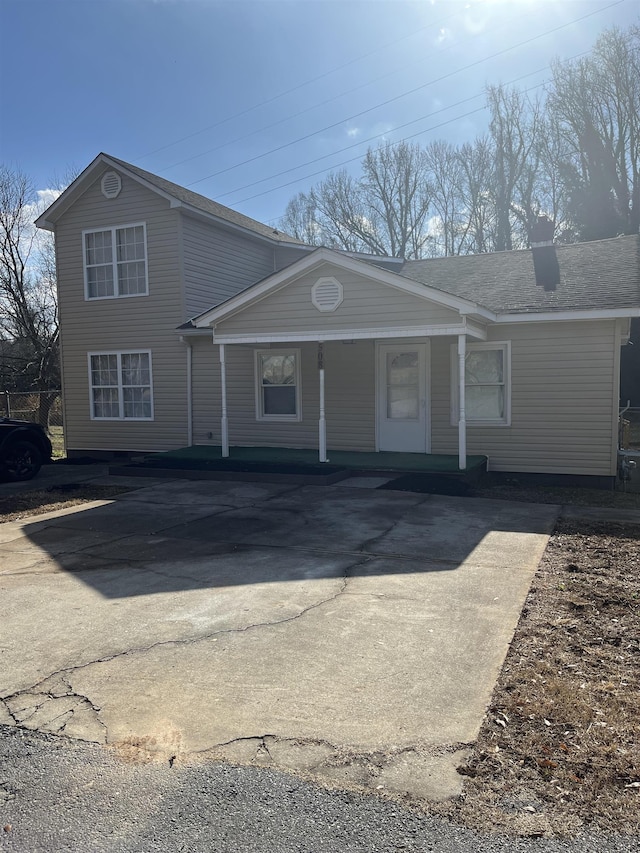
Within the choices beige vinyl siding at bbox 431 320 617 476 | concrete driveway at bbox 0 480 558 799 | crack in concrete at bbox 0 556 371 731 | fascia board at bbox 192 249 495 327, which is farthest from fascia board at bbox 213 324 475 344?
crack in concrete at bbox 0 556 371 731

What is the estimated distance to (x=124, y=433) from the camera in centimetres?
1602

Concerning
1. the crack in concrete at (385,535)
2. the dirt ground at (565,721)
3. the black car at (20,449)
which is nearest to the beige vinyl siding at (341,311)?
the crack in concrete at (385,535)

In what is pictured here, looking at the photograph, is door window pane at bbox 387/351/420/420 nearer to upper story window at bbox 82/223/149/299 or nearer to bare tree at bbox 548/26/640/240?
upper story window at bbox 82/223/149/299

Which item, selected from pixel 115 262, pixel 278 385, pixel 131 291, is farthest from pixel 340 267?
pixel 115 262

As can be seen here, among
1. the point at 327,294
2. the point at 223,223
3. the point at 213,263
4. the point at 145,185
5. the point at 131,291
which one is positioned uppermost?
the point at 145,185

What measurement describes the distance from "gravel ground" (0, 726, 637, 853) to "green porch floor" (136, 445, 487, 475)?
26.5ft

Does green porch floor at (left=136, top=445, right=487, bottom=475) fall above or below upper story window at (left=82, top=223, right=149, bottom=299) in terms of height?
below

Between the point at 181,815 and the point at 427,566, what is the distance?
4024 millimetres

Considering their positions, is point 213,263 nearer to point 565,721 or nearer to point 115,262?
point 115,262

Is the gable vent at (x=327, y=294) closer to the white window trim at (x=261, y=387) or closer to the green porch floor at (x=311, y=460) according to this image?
the white window trim at (x=261, y=387)

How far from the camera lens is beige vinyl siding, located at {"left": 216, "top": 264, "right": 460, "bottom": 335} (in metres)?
10.9

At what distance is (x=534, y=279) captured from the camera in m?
12.4

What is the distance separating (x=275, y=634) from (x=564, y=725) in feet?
6.85

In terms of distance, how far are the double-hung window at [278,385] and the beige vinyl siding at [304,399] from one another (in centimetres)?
14
